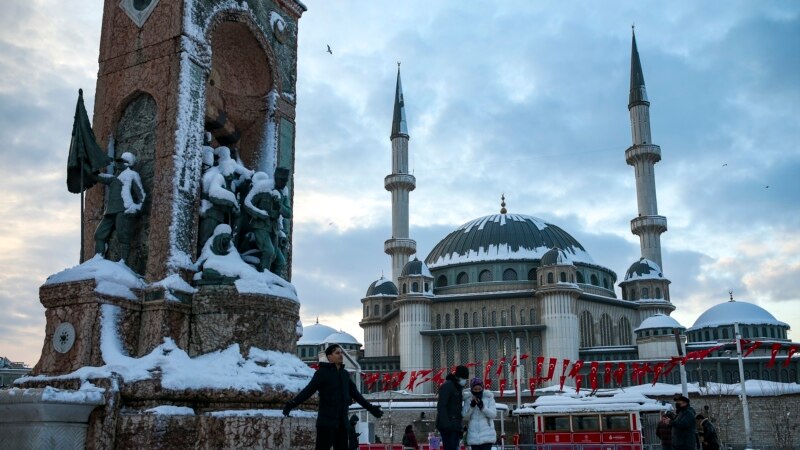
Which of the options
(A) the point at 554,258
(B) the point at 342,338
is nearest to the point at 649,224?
(A) the point at 554,258

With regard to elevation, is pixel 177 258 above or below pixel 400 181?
below

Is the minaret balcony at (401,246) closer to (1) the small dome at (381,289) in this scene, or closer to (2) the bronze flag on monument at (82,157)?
(1) the small dome at (381,289)

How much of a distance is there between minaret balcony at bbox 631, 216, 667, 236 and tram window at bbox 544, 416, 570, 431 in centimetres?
3343

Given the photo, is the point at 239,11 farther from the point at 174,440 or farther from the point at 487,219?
the point at 487,219

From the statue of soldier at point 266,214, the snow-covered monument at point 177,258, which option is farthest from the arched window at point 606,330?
the statue of soldier at point 266,214

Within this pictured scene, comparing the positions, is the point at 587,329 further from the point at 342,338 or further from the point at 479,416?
the point at 479,416

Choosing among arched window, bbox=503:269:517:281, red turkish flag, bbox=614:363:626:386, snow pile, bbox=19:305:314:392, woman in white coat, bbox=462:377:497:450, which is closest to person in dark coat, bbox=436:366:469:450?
woman in white coat, bbox=462:377:497:450

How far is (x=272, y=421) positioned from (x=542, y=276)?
1790 inches

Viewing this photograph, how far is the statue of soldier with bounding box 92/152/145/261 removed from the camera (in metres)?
8.52

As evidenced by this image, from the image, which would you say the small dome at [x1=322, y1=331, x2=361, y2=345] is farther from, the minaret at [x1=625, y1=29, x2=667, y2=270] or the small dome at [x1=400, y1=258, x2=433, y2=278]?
the minaret at [x1=625, y1=29, x2=667, y2=270]

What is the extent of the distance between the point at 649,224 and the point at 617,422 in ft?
112

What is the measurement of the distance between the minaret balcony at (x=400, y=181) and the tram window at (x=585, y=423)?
35607 mm

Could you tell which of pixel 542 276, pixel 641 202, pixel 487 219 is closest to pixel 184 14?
Answer: pixel 542 276

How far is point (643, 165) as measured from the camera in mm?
54094
